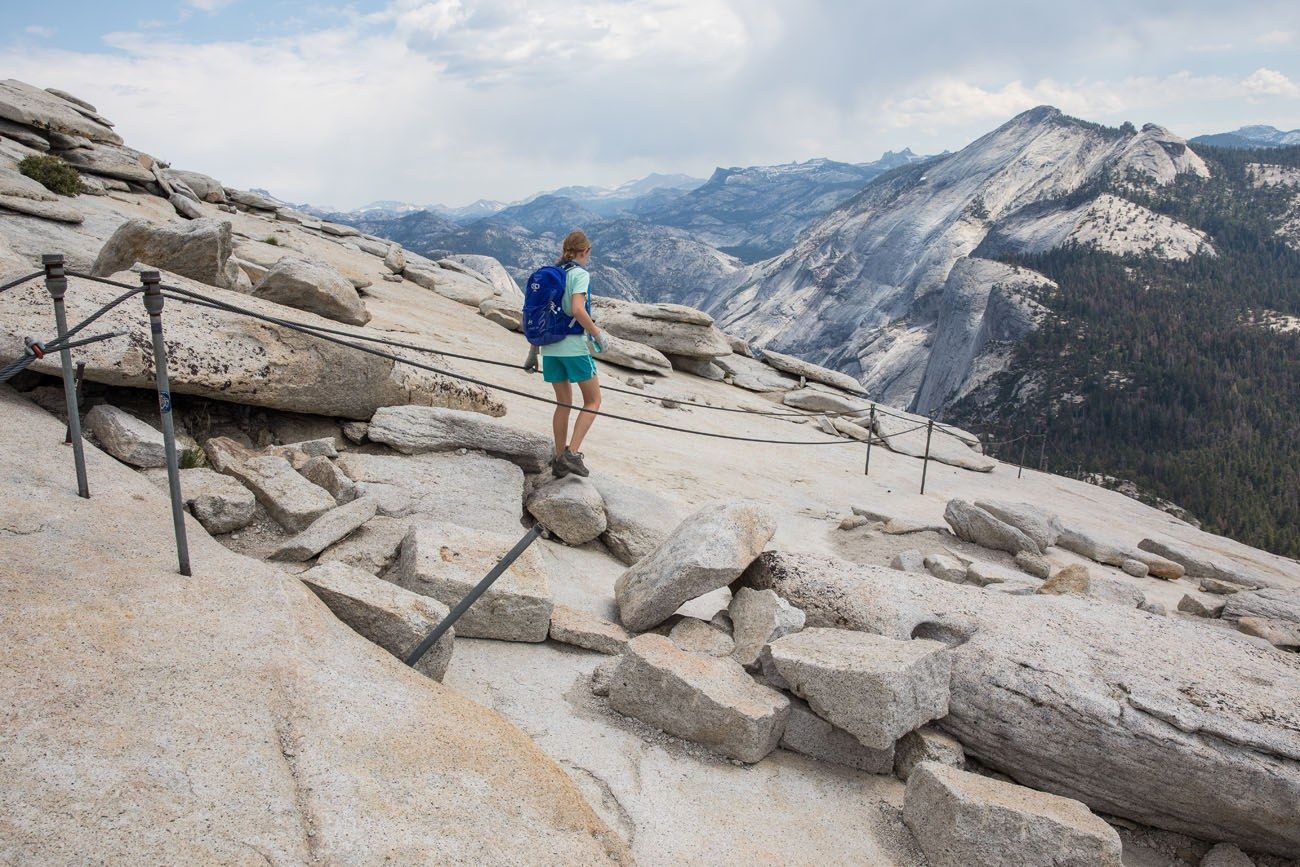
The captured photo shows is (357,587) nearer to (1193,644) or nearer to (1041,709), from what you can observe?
(1041,709)

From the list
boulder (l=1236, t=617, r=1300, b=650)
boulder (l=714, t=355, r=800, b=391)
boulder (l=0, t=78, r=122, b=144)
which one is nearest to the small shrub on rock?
boulder (l=0, t=78, r=122, b=144)

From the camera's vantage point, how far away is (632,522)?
25.9 feet

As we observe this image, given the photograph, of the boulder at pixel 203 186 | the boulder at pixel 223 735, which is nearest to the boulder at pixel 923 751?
the boulder at pixel 223 735

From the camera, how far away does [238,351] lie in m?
6.91

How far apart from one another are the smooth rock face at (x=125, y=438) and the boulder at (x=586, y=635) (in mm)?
3222

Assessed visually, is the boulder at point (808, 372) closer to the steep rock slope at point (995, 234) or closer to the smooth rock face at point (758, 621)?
the smooth rock face at point (758, 621)

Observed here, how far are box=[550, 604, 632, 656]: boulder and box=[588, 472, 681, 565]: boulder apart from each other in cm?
194

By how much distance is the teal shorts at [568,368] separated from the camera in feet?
25.7

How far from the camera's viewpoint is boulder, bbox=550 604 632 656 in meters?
5.56

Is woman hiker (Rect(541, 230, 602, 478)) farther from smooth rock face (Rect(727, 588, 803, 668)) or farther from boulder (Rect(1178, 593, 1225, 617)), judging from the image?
boulder (Rect(1178, 593, 1225, 617))

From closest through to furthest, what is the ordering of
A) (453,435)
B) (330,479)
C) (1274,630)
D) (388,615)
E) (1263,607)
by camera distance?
(388,615)
(330,479)
(453,435)
(1274,630)
(1263,607)

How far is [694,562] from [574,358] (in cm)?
302

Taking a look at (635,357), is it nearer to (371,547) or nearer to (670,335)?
(670,335)

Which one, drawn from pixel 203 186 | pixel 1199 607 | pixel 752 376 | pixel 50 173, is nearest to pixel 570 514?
pixel 1199 607
